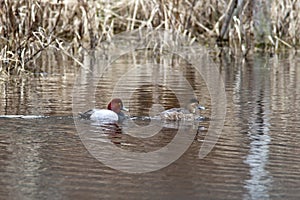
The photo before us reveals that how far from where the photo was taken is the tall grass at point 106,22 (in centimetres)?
963

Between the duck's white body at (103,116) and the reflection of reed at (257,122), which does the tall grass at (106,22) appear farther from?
the duck's white body at (103,116)

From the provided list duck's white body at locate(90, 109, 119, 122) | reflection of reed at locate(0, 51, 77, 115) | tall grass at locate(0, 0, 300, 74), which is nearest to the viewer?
duck's white body at locate(90, 109, 119, 122)

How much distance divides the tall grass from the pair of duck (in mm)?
2825

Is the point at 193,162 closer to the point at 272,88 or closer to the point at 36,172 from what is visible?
the point at 36,172

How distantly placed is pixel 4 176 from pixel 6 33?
5439 mm

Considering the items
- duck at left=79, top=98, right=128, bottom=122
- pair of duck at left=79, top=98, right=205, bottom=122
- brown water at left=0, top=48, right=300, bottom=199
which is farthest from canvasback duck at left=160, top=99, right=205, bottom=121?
duck at left=79, top=98, right=128, bottom=122

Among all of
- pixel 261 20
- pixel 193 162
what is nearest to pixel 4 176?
pixel 193 162

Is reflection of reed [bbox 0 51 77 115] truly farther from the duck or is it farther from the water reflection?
the water reflection

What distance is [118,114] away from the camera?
6500 mm

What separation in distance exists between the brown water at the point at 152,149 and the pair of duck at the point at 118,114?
16 centimetres

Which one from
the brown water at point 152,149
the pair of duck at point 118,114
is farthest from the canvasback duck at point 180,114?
the brown water at point 152,149

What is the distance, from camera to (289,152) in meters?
5.12

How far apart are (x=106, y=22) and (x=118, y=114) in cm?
805

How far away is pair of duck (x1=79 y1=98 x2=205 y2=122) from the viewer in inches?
251
